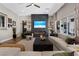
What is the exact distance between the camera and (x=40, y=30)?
10.3m

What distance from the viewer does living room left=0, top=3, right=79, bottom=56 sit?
2961 millimetres

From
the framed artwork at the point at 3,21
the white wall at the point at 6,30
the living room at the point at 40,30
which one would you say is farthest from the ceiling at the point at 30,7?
the framed artwork at the point at 3,21

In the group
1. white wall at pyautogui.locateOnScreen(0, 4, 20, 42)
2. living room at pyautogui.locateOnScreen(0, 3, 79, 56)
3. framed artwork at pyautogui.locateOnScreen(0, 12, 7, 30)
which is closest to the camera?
living room at pyautogui.locateOnScreen(0, 3, 79, 56)

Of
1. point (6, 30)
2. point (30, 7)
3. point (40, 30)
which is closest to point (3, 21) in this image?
point (6, 30)

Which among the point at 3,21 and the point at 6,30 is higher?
the point at 3,21

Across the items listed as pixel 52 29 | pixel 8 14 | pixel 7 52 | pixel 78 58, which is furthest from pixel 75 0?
pixel 52 29

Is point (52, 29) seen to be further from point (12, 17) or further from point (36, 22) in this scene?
point (12, 17)

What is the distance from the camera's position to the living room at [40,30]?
9.71 ft

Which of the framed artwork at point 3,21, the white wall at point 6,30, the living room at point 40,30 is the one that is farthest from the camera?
the framed artwork at point 3,21

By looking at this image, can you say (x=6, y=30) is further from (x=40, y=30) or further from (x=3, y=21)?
(x=40, y=30)

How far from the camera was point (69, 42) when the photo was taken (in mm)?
4160

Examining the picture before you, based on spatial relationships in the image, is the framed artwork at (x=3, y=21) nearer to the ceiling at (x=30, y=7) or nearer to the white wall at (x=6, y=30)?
the white wall at (x=6, y=30)

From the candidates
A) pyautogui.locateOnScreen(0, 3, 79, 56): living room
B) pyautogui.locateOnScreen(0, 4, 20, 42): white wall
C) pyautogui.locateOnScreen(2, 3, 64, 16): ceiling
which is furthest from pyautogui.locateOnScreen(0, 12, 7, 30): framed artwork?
pyautogui.locateOnScreen(2, 3, 64, 16): ceiling

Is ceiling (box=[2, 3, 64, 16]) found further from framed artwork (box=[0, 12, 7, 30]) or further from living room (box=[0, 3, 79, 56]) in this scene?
framed artwork (box=[0, 12, 7, 30])
